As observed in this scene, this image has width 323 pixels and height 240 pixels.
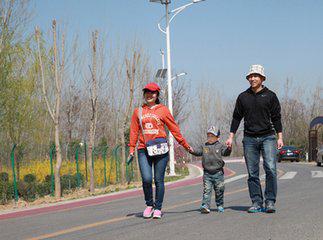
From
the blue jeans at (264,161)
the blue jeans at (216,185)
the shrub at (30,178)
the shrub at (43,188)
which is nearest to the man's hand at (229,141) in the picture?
the blue jeans at (264,161)

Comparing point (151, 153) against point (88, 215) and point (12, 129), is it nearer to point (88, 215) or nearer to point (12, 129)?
point (88, 215)

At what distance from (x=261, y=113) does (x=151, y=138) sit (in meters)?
1.50

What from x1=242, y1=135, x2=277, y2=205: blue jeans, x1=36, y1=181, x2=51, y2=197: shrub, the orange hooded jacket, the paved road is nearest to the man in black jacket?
x1=242, y1=135, x2=277, y2=205: blue jeans

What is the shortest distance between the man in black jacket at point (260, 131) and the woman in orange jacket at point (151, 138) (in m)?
0.95

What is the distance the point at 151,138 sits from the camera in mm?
7730

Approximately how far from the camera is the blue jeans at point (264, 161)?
308 inches

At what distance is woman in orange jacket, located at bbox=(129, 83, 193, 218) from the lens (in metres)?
7.73

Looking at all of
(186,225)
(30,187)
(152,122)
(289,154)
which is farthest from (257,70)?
(289,154)

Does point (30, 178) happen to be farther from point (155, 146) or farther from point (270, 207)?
point (270, 207)

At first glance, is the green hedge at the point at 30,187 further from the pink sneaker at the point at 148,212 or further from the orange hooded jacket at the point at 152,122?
the orange hooded jacket at the point at 152,122

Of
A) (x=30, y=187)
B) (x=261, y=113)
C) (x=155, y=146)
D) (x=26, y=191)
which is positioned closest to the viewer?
(x=155, y=146)

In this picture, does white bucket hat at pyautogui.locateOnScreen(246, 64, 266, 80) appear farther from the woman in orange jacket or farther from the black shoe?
the black shoe

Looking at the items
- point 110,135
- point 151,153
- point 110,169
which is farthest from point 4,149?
point 110,135

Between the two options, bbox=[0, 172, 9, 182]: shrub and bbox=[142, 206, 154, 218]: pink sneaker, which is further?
bbox=[0, 172, 9, 182]: shrub
